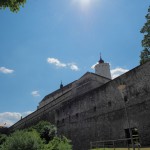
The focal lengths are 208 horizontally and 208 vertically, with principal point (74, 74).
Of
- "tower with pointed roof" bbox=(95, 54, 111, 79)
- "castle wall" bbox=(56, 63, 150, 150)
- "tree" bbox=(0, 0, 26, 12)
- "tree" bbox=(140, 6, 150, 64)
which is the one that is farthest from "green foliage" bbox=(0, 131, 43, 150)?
"tower with pointed roof" bbox=(95, 54, 111, 79)

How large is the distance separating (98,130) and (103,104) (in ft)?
7.97

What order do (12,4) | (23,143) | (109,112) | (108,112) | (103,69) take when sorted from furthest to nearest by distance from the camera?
(103,69)
(108,112)
(109,112)
(23,143)
(12,4)

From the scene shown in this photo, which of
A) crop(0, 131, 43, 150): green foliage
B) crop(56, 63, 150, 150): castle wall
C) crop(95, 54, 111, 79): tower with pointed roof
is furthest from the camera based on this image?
crop(95, 54, 111, 79): tower with pointed roof

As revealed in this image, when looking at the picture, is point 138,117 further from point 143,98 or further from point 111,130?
point 111,130

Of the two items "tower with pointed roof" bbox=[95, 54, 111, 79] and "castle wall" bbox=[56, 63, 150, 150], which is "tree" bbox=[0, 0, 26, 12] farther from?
"tower with pointed roof" bbox=[95, 54, 111, 79]

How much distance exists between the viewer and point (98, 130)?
19.0 metres

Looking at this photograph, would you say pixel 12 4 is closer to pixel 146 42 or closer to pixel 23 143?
pixel 23 143

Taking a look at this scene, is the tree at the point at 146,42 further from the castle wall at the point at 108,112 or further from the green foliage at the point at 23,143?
the green foliage at the point at 23,143

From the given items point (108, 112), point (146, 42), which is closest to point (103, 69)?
point (146, 42)

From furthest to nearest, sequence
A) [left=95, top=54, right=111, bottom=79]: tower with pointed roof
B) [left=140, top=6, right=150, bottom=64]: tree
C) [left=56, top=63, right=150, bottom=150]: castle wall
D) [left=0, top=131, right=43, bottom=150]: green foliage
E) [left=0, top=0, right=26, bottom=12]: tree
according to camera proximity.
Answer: [left=95, top=54, right=111, bottom=79]: tower with pointed roof, [left=140, top=6, right=150, bottom=64]: tree, [left=56, top=63, right=150, bottom=150]: castle wall, [left=0, top=131, right=43, bottom=150]: green foliage, [left=0, top=0, right=26, bottom=12]: tree

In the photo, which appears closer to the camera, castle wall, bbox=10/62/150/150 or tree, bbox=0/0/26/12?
tree, bbox=0/0/26/12

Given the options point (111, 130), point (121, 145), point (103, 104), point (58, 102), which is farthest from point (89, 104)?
point (58, 102)

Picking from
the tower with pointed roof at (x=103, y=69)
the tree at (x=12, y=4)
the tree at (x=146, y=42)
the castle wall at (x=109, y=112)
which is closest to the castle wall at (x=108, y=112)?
the castle wall at (x=109, y=112)

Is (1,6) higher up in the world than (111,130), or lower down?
higher up
